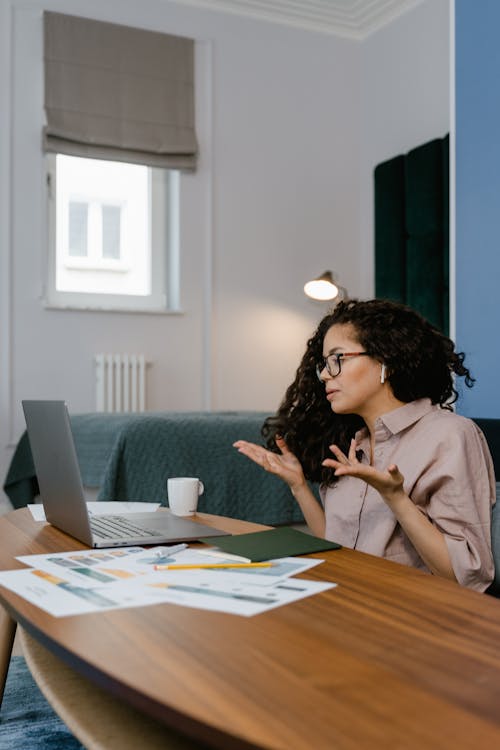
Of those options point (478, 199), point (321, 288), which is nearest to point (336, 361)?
point (478, 199)

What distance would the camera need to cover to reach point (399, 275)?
4711 mm

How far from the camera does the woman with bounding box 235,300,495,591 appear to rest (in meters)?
1.34

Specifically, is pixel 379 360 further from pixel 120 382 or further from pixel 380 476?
pixel 120 382

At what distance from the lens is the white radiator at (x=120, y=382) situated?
4461mm

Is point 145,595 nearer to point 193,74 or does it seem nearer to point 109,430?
point 109,430

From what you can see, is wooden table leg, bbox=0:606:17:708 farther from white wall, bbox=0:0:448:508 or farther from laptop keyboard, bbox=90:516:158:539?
white wall, bbox=0:0:448:508

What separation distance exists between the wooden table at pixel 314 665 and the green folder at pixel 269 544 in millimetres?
167

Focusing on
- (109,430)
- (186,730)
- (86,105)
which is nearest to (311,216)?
(86,105)

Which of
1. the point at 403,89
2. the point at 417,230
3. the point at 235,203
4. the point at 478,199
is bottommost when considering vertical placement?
the point at 478,199

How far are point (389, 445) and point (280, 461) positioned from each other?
213 millimetres

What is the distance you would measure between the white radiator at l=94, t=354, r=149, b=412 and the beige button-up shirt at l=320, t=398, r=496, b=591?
3.00m

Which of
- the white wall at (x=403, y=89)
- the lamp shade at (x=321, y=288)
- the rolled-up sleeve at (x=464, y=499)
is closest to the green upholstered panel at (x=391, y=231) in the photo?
the white wall at (x=403, y=89)

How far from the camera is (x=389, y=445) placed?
154cm

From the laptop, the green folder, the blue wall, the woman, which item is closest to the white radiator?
the blue wall
